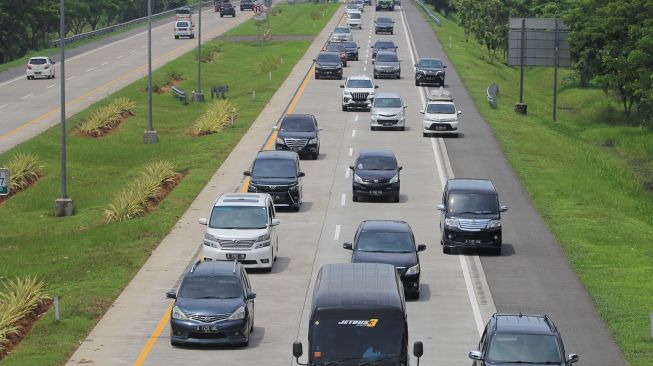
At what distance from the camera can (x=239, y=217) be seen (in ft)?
116

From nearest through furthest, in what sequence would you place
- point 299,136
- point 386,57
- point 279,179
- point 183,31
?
point 279,179 < point 299,136 < point 386,57 < point 183,31

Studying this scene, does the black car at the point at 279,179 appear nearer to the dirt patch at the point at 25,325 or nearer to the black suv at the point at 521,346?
the dirt patch at the point at 25,325

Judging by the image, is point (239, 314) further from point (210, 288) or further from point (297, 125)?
point (297, 125)

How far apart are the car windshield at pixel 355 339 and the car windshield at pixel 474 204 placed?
16.7 metres

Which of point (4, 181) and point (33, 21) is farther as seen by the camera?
point (33, 21)

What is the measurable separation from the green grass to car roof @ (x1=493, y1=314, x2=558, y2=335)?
107036 mm

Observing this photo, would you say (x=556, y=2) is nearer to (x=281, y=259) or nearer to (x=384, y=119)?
(x=384, y=119)

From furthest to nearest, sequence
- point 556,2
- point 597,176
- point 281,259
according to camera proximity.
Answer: point 556,2 < point 597,176 < point 281,259

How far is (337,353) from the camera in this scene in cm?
2083

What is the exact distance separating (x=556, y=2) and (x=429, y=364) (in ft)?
329

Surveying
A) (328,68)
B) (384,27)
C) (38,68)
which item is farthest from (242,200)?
(384,27)

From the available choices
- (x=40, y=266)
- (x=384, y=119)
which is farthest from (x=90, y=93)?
(x=40, y=266)

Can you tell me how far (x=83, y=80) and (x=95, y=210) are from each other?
4636cm

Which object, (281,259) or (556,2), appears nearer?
(281,259)
